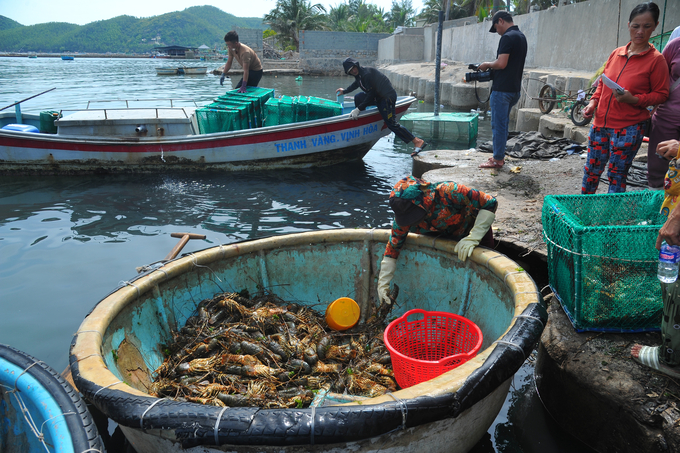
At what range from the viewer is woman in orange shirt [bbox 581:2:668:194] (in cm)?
390

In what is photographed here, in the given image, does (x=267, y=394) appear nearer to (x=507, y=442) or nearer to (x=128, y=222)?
(x=507, y=442)

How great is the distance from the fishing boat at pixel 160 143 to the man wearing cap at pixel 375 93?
1.39 feet

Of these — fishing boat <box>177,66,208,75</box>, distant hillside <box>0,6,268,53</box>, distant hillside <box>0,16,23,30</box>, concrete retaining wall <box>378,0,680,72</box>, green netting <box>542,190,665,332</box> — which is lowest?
green netting <box>542,190,665,332</box>

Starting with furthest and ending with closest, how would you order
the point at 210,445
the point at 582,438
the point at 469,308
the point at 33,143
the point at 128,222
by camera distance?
1. the point at 33,143
2. the point at 128,222
3. the point at 469,308
4. the point at 582,438
5. the point at 210,445

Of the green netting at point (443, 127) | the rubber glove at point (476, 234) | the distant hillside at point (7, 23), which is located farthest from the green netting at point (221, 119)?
the distant hillside at point (7, 23)

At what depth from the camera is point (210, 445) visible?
2.04 metres

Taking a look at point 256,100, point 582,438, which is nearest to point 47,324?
point 582,438

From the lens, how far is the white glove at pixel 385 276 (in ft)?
13.0

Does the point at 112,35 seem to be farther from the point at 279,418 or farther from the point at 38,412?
the point at 279,418

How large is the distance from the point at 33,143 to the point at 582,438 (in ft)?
38.0

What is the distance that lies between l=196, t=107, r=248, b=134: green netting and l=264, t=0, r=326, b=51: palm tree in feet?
181

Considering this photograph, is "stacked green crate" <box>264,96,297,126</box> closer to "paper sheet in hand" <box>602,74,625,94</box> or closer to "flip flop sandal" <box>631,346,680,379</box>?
"paper sheet in hand" <box>602,74,625,94</box>

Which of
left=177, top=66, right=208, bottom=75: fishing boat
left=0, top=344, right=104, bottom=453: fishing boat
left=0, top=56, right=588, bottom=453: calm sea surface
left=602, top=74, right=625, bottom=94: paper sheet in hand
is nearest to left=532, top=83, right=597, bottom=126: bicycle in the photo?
left=0, top=56, right=588, bottom=453: calm sea surface

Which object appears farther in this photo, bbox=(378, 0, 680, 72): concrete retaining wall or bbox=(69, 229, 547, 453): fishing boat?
bbox=(378, 0, 680, 72): concrete retaining wall
